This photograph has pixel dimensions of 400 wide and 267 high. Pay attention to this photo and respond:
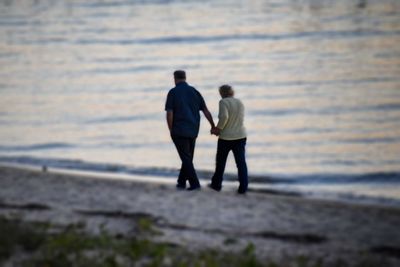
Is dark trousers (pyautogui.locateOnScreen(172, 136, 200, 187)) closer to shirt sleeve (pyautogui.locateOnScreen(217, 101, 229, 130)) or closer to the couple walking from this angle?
the couple walking

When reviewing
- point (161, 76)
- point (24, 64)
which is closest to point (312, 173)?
point (161, 76)

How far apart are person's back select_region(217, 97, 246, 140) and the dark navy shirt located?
1.14 feet

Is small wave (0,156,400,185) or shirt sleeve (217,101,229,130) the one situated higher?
shirt sleeve (217,101,229,130)

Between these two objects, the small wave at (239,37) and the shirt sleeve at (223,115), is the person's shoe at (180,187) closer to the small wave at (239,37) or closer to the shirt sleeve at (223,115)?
the shirt sleeve at (223,115)

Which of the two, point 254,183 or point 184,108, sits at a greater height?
point 184,108

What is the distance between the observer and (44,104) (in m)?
30.1

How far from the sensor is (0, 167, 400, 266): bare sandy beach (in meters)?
10.9

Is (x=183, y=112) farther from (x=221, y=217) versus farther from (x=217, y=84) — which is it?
(x=217, y=84)

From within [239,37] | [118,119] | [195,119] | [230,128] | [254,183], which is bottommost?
[254,183]

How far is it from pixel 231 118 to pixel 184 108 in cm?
66

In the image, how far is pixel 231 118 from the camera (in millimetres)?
13602

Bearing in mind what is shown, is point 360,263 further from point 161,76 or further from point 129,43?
point 129,43

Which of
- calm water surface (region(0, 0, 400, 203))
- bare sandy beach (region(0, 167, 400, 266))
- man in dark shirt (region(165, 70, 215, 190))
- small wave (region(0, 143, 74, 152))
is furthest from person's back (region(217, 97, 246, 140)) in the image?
small wave (region(0, 143, 74, 152))

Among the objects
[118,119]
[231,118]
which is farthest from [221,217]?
[118,119]
